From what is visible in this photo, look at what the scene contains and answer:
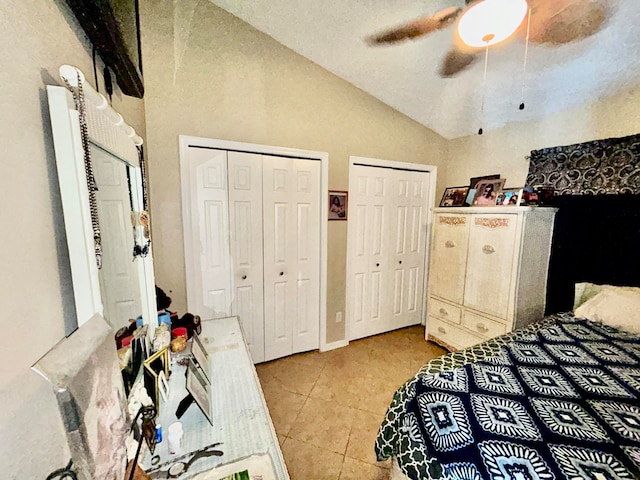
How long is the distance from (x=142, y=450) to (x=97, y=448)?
41 centimetres

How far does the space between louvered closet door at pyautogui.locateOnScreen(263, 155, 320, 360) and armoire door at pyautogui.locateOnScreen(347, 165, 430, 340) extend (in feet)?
1.40

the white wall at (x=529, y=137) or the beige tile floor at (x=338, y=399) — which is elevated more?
the white wall at (x=529, y=137)

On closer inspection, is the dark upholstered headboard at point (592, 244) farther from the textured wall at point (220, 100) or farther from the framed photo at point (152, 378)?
the framed photo at point (152, 378)

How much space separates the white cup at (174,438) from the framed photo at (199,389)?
8 centimetres

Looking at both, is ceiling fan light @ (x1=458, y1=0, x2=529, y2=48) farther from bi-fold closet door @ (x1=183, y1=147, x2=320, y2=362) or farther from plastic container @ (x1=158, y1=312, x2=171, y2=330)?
plastic container @ (x1=158, y1=312, x2=171, y2=330)

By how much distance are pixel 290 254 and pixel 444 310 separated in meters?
1.70

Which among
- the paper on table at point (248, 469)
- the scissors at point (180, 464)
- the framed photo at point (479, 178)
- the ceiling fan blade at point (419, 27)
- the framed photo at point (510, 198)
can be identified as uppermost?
the ceiling fan blade at point (419, 27)

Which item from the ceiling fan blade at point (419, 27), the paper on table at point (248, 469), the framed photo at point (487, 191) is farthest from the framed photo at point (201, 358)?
the framed photo at point (487, 191)

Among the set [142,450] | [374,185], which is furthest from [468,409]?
[374,185]

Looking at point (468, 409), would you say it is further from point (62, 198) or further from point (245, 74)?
point (245, 74)

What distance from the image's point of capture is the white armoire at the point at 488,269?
79.7 inches

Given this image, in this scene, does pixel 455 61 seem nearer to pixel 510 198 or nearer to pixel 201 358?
pixel 510 198

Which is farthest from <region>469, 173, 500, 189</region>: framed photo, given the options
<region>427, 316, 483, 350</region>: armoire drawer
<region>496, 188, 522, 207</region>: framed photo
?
<region>427, 316, 483, 350</region>: armoire drawer

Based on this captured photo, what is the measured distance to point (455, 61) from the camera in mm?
1807
